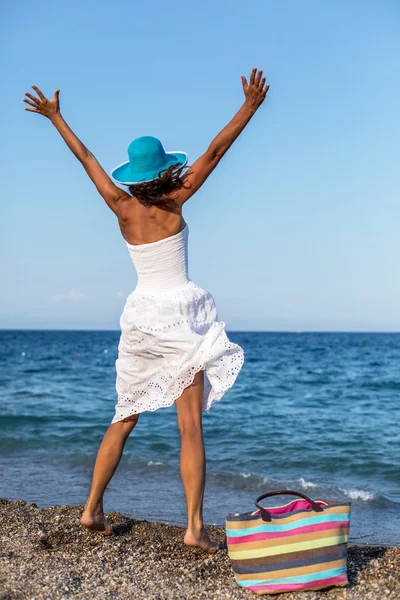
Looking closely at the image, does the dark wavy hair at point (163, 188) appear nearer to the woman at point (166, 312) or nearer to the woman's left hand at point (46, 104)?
the woman at point (166, 312)

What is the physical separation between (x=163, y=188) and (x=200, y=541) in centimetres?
198

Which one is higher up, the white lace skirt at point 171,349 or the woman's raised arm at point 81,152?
the woman's raised arm at point 81,152

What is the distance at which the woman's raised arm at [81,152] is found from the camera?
401 cm

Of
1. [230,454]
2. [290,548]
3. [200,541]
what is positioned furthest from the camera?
[230,454]

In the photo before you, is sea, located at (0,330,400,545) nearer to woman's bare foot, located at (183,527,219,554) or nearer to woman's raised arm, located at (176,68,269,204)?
woman's bare foot, located at (183,527,219,554)

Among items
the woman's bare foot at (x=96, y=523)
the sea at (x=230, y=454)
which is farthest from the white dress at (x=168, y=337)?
the sea at (x=230, y=454)

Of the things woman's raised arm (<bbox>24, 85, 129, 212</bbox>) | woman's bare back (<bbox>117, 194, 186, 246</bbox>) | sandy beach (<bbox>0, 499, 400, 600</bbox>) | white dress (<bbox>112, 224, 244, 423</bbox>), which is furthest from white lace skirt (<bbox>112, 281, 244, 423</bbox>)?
sandy beach (<bbox>0, 499, 400, 600</bbox>)

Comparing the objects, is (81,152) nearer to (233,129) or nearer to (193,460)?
(233,129)

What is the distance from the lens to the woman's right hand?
12.2 feet

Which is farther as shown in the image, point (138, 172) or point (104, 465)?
point (104, 465)

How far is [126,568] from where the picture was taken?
142 inches

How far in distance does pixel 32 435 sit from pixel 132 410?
276 inches

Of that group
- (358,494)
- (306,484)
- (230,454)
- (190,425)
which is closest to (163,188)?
(190,425)

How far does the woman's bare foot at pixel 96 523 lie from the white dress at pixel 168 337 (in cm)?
60
